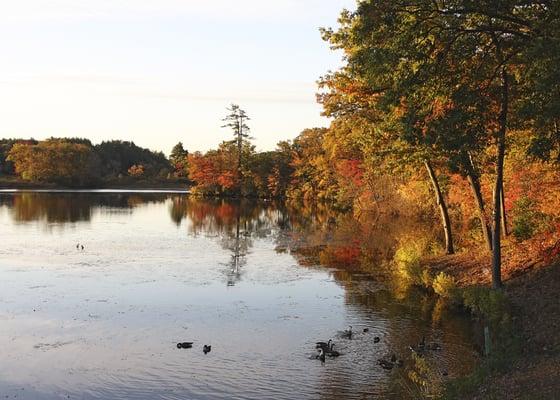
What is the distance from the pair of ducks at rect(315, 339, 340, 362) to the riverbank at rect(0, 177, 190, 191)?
122 metres

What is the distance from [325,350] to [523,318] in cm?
651

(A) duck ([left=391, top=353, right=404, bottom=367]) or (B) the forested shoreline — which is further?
(B) the forested shoreline

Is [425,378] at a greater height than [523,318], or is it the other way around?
[523,318]

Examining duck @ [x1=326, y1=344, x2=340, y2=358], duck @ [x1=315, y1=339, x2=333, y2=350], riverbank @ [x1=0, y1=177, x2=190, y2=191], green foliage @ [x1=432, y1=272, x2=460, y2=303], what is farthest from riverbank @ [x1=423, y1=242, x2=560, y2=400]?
riverbank @ [x1=0, y1=177, x2=190, y2=191]

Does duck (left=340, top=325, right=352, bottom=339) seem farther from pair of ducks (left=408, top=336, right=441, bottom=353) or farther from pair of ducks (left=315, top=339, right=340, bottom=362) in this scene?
pair of ducks (left=408, top=336, right=441, bottom=353)

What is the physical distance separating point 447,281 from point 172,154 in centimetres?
15997

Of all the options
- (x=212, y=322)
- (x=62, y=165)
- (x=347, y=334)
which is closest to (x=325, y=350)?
(x=347, y=334)

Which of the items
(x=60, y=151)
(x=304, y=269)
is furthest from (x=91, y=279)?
(x=60, y=151)

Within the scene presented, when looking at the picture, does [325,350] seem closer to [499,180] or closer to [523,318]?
[523,318]

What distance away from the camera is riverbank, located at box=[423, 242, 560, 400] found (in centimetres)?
1285

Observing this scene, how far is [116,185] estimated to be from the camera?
5792 inches

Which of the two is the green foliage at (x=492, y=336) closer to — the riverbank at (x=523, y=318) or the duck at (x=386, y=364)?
the riverbank at (x=523, y=318)

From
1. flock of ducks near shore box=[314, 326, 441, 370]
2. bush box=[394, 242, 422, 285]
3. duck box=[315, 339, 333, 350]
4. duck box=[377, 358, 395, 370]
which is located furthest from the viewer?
bush box=[394, 242, 422, 285]

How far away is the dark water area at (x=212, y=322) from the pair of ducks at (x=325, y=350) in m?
0.25
